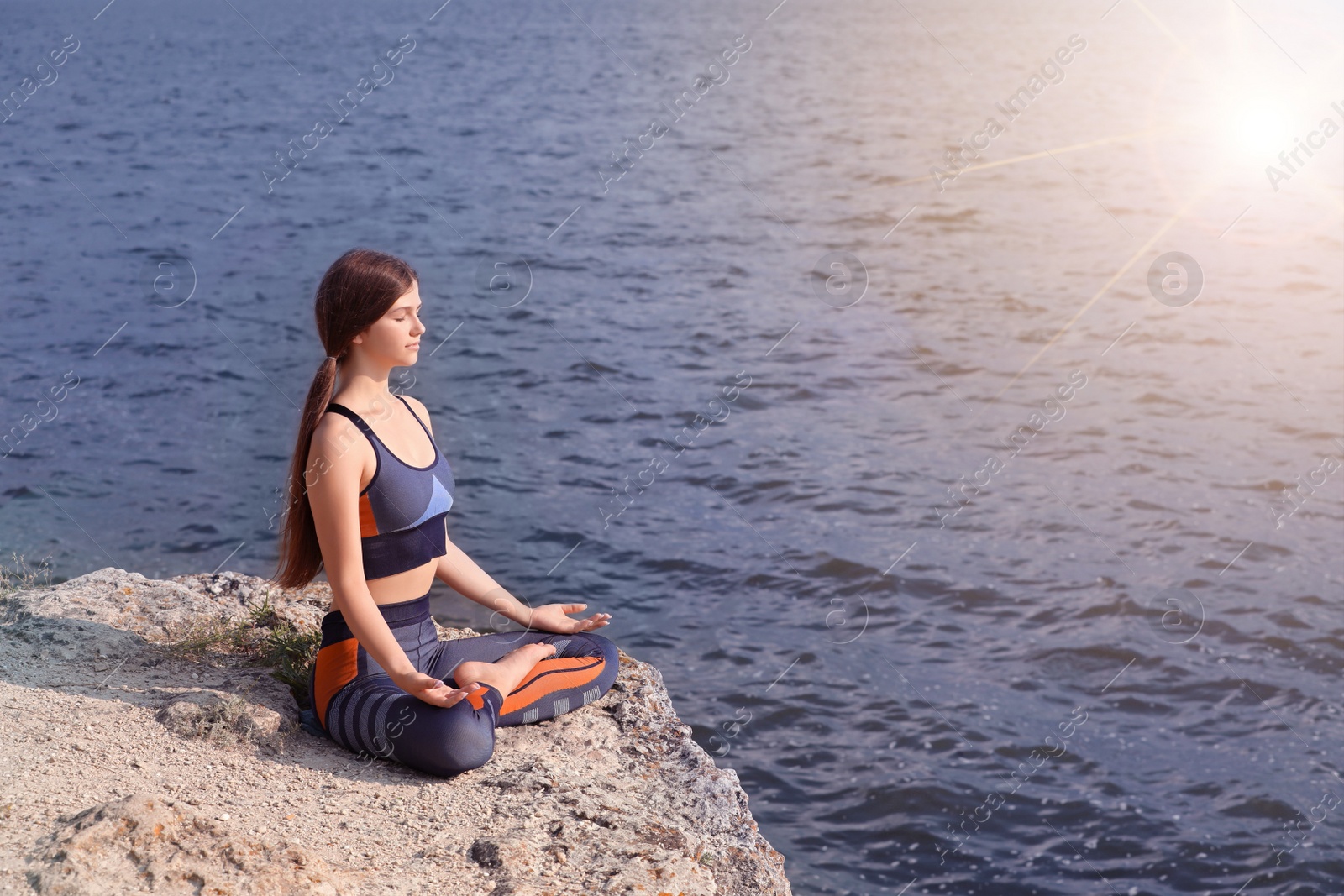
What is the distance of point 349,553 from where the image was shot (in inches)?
173

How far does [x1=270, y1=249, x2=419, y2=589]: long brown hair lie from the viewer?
4480 mm

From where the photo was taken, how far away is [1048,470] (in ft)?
37.3

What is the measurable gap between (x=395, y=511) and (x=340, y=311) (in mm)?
884

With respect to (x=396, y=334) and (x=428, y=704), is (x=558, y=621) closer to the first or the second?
(x=428, y=704)

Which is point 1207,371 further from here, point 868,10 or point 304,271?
point 868,10

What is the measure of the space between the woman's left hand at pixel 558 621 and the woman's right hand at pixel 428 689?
2.98ft

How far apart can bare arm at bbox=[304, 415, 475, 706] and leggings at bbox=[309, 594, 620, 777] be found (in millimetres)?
135

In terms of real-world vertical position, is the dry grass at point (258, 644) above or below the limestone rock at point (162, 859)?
below
